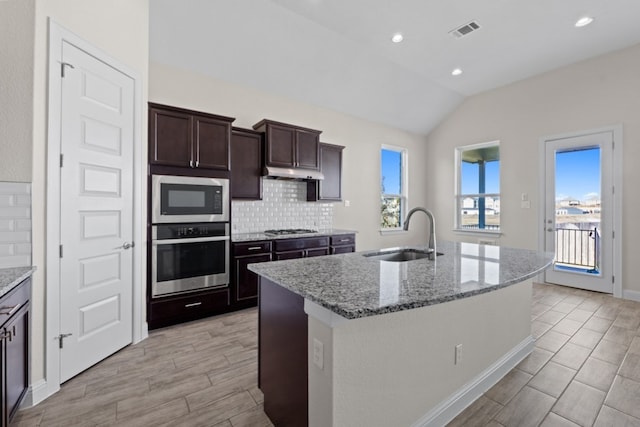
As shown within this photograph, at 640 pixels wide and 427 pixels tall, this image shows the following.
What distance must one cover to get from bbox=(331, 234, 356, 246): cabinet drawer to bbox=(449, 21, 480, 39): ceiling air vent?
3.00 m

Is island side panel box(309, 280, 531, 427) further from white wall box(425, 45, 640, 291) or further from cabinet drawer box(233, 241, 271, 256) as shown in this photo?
white wall box(425, 45, 640, 291)

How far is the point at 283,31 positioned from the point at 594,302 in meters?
5.27

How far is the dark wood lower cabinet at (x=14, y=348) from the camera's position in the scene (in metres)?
1.37

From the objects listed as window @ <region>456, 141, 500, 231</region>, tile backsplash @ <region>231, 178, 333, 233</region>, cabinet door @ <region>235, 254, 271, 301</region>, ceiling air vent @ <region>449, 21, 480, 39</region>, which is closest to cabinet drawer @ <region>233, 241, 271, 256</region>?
cabinet door @ <region>235, 254, 271, 301</region>

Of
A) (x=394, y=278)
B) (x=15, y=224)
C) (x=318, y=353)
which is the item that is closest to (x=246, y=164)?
(x=15, y=224)

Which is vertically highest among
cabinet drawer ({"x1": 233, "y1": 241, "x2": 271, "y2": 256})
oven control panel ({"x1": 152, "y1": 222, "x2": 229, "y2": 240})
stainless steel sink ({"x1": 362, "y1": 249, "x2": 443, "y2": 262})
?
oven control panel ({"x1": 152, "y1": 222, "x2": 229, "y2": 240})

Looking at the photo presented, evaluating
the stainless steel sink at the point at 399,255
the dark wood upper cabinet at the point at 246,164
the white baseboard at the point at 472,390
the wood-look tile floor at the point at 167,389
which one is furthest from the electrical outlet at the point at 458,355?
the dark wood upper cabinet at the point at 246,164

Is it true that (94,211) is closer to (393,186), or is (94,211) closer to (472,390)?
(472,390)

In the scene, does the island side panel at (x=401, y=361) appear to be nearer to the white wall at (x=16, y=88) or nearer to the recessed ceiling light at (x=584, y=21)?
the white wall at (x=16, y=88)

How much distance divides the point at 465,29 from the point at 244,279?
13.5ft

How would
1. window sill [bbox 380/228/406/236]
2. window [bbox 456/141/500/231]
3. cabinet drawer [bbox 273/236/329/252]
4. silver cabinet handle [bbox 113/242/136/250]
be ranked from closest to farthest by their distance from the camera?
silver cabinet handle [bbox 113/242/136/250] < cabinet drawer [bbox 273/236/329/252] < window [bbox 456/141/500/231] < window sill [bbox 380/228/406/236]

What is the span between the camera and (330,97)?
462cm

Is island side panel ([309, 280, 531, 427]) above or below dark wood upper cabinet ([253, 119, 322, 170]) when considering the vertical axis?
below

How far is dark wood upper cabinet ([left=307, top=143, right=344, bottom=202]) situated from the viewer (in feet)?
14.4
